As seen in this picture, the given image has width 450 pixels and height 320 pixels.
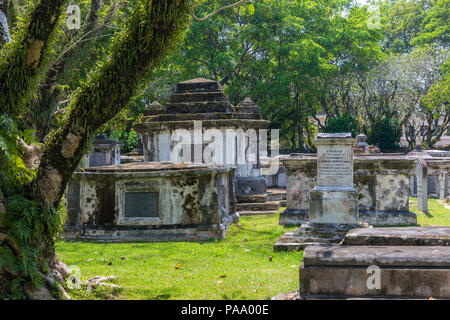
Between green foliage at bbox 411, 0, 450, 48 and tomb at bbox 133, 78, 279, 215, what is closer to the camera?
tomb at bbox 133, 78, 279, 215

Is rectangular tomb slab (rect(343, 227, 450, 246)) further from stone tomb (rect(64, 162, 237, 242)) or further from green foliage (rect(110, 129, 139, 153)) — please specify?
green foliage (rect(110, 129, 139, 153))

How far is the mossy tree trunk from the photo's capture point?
516 cm

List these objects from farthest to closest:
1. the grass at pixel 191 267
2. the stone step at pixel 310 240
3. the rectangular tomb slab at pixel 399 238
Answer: the stone step at pixel 310 240 → the grass at pixel 191 267 → the rectangular tomb slab at pixel 399 238

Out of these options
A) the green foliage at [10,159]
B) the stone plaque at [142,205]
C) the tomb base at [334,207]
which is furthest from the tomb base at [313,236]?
the green foliage at [10,159]

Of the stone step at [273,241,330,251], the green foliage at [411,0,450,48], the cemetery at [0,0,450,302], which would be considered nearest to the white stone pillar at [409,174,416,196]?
the cemetery at [0,0,450,302]

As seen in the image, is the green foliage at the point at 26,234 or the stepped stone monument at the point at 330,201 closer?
the green foliage at the point at 26,234

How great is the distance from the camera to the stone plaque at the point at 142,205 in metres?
10.5

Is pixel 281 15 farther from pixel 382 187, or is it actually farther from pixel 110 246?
pixel 110 246

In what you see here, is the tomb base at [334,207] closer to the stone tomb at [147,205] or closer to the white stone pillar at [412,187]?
the stone tomb at [147,205]

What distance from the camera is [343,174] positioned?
9.82 meters

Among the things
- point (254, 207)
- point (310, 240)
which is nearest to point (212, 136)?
point (254, 207)

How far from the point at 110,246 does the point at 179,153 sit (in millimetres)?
6830

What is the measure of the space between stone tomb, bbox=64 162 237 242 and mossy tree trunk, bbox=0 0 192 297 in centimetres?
479

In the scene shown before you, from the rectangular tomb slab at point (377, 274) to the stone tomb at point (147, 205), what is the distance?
225 inches
